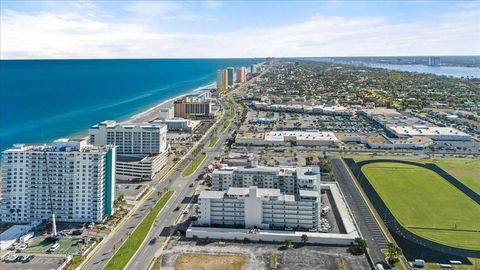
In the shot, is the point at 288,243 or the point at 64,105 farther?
the point at 64,105

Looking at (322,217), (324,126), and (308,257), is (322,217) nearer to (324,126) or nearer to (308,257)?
(308,257)

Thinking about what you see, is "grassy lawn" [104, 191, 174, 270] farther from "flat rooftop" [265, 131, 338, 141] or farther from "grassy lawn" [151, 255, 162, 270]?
"flat rooftop" [265, 131, 338, 141]

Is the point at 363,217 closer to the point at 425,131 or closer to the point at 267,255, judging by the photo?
the point at 267,255

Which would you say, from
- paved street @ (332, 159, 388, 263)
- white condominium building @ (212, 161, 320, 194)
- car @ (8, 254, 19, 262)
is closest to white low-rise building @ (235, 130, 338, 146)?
paved street @ (332, 159, 388, 263)

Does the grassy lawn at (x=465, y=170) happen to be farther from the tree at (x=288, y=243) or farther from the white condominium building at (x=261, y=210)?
the tree at (x=288, y=243)

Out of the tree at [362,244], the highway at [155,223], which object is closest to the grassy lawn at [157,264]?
the highway at [155,223]

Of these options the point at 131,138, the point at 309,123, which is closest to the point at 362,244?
the point at 131,138
